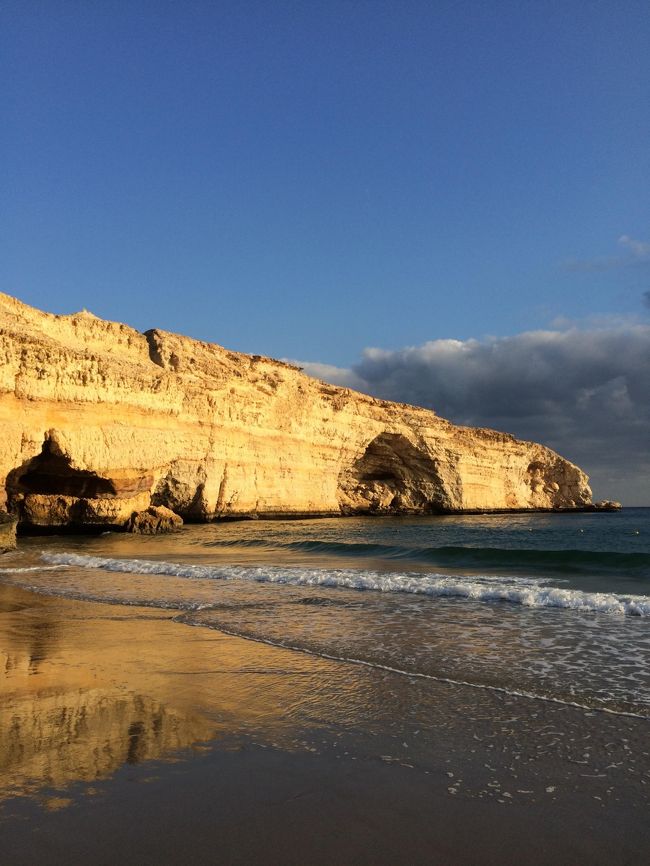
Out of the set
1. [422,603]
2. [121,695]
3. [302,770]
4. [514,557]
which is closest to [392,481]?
[514,557]

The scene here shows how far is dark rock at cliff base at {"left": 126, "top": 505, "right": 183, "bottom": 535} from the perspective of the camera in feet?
90.3

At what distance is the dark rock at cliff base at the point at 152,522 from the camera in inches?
1083

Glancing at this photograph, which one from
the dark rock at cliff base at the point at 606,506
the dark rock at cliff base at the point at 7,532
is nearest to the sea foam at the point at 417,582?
the dark rock at cliff base at the point at 7,532

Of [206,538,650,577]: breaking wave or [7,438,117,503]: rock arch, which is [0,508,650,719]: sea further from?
[7,438,117,503]: rock arch

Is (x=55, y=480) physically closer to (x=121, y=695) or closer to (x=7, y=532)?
(x=7, y=532)

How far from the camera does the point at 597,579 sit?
12164mm

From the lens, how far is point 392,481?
52719 millimetres

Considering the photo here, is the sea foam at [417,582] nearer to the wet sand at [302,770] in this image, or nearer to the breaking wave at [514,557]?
the breaking wave at [514,557]

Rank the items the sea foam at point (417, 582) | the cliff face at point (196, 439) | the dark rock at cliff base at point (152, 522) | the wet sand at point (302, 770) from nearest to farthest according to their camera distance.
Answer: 1. the wet sand at point (302, 770)
2. the sea foam at point (417, 582)
3. the cliff face at point (196, 439)
4. the dark rock at cliff base at point (152, 522)

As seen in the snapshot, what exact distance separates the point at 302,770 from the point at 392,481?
50.0 metres

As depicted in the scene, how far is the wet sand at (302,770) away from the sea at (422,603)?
754 mm

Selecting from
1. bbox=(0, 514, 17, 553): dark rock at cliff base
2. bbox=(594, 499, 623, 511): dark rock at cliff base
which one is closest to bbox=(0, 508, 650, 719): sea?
bbox=(0, 514, 17, 553): dark rock at cliff base

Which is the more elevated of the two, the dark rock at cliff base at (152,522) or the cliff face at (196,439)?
the cliff face at (196,439)

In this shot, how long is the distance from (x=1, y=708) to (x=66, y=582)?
8.19 meters
